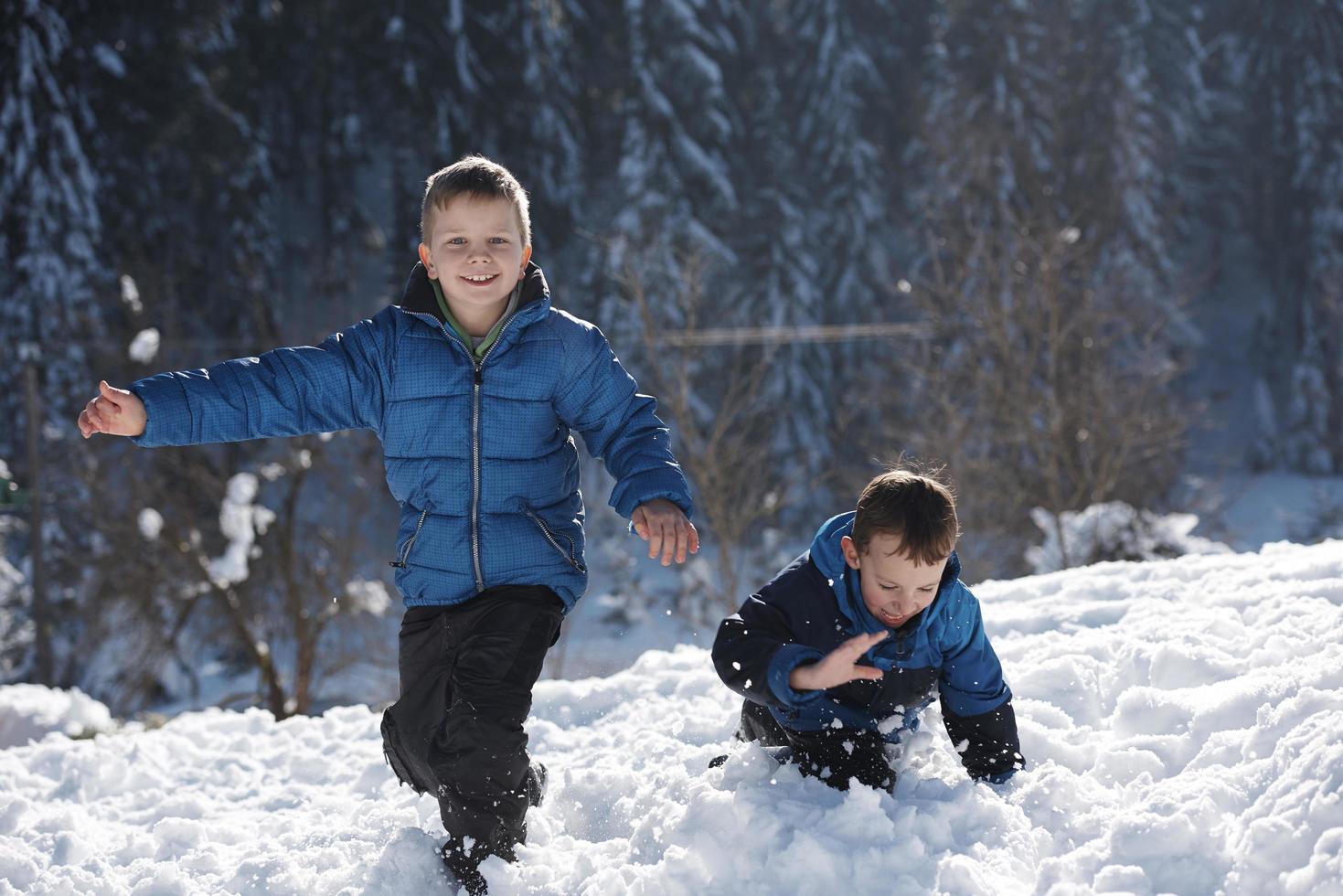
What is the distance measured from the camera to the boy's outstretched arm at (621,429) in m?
3.06

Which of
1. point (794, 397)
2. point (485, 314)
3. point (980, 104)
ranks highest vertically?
point (980, 104)

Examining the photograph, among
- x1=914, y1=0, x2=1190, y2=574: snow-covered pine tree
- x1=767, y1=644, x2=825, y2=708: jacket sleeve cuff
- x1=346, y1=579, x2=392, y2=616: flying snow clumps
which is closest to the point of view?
x1=767, y1=644, x2=825, y2=708: jacket sleeve cuff

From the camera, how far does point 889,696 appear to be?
3084 millimetres

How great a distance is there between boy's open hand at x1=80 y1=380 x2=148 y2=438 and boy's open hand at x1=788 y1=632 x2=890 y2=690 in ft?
5.46

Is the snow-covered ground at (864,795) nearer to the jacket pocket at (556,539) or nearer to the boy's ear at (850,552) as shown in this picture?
the boy's ear at (850,552)

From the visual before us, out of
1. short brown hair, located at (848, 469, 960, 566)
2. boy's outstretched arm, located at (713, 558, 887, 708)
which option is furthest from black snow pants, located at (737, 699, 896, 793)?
short brown hair, located at (848, 469, 960, 566)

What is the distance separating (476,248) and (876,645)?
1.35 metres

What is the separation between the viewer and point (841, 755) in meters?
3.08

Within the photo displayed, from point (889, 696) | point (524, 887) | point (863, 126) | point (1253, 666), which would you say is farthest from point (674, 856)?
point (863, 126)

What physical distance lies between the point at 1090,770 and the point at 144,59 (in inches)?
810

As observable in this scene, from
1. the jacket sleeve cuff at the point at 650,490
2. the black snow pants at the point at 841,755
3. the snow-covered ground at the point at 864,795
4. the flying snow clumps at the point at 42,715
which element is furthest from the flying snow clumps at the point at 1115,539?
the jacket sleeve cuff at the point at 650,490

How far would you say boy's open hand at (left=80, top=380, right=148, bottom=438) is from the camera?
9.67 feet

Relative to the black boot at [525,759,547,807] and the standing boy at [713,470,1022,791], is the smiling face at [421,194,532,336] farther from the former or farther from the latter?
the black boot at [525,759,547,807]

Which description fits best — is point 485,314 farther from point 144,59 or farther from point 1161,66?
point 1161,66
